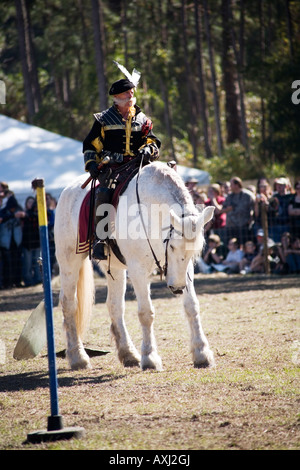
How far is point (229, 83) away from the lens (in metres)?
34.1

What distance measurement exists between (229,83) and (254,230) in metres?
18.6

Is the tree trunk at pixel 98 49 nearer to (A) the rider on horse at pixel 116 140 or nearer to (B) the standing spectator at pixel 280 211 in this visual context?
(B) the standing spectator at pixel 280 211

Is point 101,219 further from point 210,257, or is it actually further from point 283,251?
point 210,257

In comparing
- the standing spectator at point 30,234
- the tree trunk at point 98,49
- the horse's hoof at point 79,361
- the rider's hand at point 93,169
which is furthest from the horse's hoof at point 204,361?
the tree trunk at point 98,49

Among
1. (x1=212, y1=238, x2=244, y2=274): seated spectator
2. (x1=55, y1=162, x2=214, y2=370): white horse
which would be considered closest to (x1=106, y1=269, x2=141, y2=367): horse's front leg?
(x1=55, y1=162, x2=214, y2=370): white horse

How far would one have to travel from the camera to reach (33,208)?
17.4 m

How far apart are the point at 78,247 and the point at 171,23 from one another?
35.1 metres

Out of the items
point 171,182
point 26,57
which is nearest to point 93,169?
point 171,182

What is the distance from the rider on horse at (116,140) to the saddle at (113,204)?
76 mm

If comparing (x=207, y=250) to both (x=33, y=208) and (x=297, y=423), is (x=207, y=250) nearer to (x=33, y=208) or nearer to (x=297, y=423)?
(x=33, y=208)

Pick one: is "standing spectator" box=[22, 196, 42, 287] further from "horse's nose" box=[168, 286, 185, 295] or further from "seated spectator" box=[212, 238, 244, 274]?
"horse's nose" box=[168, 286, 185, 295]

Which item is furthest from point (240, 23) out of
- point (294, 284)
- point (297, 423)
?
point (297, 423)

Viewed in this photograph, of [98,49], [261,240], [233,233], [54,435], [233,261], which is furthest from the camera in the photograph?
[98,49]

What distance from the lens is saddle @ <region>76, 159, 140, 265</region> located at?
7.77 metres
